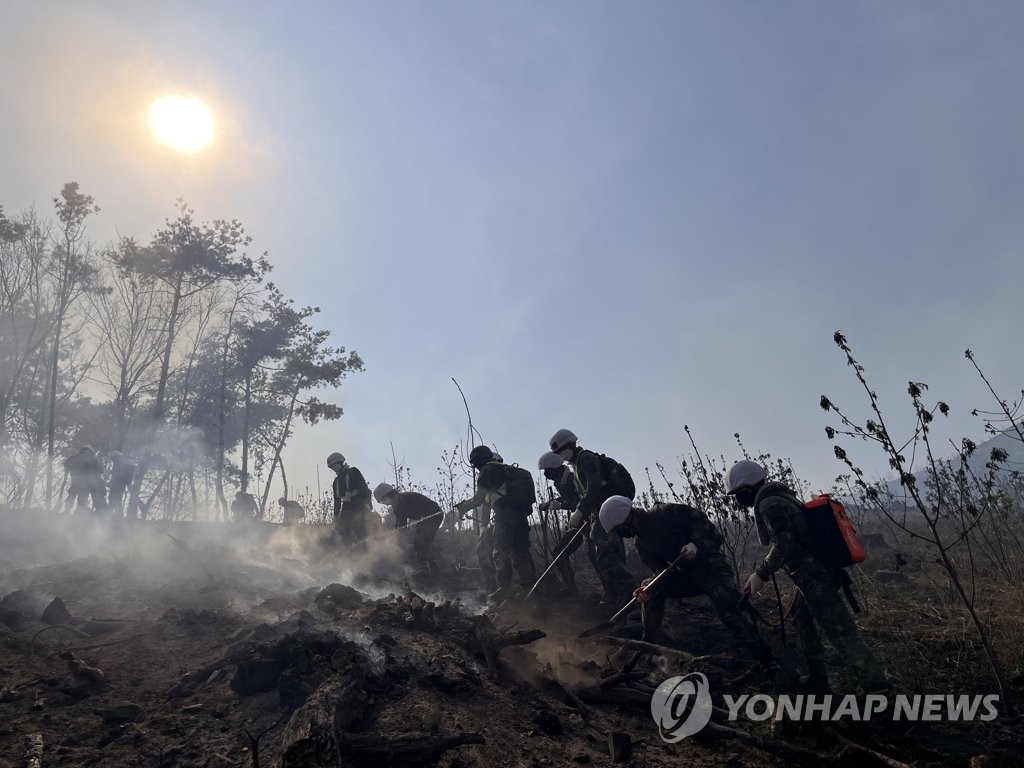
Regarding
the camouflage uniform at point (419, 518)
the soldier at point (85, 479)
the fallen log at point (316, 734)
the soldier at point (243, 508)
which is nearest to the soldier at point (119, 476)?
the soldier at point (85, 479)

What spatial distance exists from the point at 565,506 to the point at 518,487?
30.9 inches

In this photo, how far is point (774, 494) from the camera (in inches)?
189

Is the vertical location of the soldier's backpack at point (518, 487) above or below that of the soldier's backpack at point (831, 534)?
above

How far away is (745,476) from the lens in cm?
516

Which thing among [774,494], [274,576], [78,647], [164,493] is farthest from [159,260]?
[774,494]

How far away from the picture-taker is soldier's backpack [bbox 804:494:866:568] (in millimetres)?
4391

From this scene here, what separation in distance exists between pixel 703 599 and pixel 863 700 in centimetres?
362

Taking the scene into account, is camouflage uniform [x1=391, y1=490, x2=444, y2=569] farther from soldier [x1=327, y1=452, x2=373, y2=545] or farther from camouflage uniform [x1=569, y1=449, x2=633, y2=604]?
camouflage uniform [x1=569, y1=449, x2=633, y2=604]

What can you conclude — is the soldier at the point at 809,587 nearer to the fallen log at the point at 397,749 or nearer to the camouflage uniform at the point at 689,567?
the camouflage uniform at the point at 689,567

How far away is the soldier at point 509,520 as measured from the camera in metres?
8.19

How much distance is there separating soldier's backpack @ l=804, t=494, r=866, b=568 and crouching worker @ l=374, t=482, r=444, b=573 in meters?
7.17

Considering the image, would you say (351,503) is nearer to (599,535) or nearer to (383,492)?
(383,492)

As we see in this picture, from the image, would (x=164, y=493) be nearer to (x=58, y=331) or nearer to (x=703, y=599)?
(x=58, y=331)

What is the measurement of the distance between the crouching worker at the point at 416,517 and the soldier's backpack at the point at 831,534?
7.17 meters
